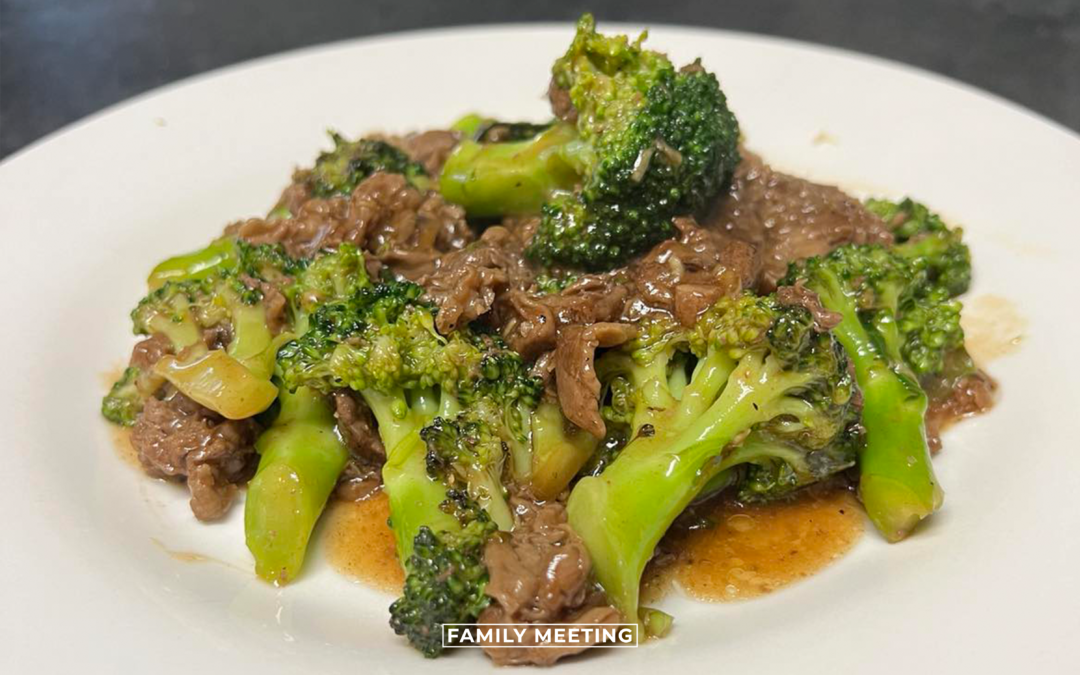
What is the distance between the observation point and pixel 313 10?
8477 millimetres

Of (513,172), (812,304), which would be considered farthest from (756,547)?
(513,172)

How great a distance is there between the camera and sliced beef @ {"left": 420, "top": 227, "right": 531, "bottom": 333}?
9.88ft

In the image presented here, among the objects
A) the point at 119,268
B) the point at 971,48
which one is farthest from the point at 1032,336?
the point at 971,48

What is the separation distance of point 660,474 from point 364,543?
1115mm

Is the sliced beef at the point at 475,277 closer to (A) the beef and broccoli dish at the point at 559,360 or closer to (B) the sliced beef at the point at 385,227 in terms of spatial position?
(A) the beef and broccoli dish at the point at 559,360

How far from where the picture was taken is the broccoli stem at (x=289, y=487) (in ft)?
9.58

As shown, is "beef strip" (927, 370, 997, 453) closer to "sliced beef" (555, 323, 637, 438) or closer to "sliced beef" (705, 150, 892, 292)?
"sliced beef" (705, 150, 892, 292)

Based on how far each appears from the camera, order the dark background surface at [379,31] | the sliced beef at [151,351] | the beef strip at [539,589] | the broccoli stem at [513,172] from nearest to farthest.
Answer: the beef strip at [539,589]
the sliced beef at [151,351]
the broccoli stem at [513,172]
the dark background surface at [379,31]

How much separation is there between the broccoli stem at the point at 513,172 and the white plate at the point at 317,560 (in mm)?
1504

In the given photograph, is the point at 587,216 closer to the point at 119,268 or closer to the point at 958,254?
the point at 958,254

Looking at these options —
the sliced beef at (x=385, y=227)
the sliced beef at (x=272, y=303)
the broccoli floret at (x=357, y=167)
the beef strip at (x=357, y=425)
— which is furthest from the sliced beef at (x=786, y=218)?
the sliced beef at (x=272, y=303)

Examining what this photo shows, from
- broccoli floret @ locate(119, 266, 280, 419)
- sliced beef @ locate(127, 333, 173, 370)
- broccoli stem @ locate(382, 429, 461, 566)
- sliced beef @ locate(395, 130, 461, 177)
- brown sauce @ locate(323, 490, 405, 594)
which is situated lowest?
brown sauce @ locate(323, 490, 405, 594)

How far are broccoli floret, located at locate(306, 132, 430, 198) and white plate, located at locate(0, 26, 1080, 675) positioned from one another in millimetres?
885

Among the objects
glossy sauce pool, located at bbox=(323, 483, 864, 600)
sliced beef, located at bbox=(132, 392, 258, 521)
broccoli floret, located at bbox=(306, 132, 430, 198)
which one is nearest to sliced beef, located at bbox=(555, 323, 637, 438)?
glossy sauce pool, located at bbox=(323, 483, 864, 600)
